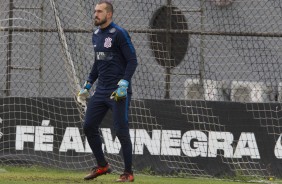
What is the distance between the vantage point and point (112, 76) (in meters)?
11.9

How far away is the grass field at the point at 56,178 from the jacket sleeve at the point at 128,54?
1414 millimetres

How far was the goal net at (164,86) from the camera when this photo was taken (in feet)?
47.8

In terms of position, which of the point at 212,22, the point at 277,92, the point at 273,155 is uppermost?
the point at 212,22

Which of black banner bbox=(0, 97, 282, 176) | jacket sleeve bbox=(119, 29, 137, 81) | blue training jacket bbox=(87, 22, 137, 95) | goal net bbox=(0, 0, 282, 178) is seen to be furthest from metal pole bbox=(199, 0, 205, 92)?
jacket sleeve bbox=(119, 29, 137, 81)

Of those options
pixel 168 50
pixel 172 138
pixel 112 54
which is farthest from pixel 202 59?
pixel 112 54

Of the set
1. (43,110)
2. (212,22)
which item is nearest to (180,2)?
(212,22)

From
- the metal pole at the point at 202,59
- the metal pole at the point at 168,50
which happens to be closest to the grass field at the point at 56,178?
the metal pole at the point at 168,50

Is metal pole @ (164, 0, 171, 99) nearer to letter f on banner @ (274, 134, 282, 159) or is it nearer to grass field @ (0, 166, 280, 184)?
grass field @ (0, 166, 280, 184)

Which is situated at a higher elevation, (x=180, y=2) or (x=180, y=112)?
(x=180, y=2)

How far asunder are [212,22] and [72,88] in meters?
2.45

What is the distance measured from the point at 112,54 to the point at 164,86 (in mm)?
3201

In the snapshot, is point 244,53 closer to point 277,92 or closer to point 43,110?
point 277,92

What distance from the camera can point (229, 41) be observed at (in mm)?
15055

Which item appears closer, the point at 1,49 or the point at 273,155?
the point at 273,155
